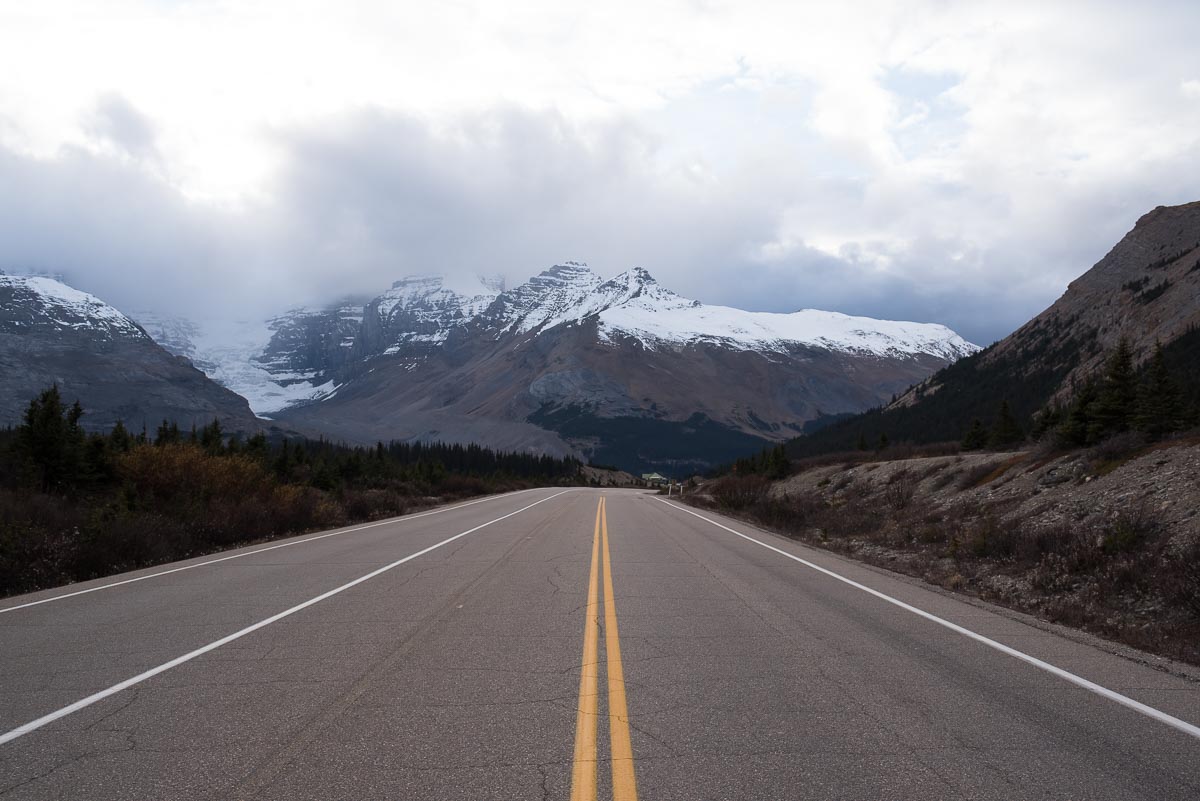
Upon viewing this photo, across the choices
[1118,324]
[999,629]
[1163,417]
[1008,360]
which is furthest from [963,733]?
[1008,360]

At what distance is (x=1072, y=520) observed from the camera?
14.9 m

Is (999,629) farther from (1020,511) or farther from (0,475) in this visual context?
(0,475)

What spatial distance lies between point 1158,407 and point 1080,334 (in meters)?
115

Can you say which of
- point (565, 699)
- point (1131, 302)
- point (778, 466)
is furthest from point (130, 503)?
point (1131, 302)

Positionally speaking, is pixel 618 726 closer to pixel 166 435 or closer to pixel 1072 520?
pixel 1072 520

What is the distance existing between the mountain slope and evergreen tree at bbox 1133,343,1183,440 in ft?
232

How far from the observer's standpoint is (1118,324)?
11088 centimetres

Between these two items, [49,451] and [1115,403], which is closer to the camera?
[1115,403]

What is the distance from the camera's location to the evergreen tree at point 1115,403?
2333 centimetres

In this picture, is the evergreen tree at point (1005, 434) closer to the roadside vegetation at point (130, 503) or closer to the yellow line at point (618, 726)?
the roadside vegetation at point (130, 503)

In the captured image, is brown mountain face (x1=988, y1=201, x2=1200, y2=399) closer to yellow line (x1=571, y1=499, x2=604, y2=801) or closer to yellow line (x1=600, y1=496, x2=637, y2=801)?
yellow line (x1=571, y1=499, x2=604, y2=801)

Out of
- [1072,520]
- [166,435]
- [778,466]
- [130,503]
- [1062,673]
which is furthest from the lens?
[778,466]

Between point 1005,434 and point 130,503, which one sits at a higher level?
point 1005,434

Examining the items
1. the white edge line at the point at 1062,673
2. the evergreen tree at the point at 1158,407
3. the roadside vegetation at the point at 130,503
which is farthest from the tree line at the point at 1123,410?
the roadside vegetation at the point at 130,503
